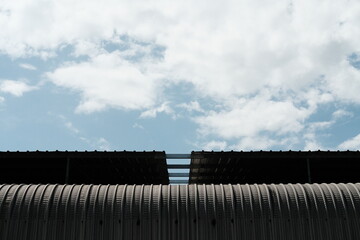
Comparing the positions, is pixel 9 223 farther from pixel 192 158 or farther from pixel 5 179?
pixel 5 179

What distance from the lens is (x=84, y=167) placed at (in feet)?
78.5

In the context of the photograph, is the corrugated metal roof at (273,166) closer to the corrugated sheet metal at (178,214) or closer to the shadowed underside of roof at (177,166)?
the shadowed underside of roof at (177,166)

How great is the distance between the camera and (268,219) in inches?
577

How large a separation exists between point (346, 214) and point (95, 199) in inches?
358

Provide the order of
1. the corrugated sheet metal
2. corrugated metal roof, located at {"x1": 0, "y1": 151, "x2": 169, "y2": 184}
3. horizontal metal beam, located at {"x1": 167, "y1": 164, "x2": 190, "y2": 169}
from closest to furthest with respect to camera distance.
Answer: the corrugated sheet metal < corrugated metal roof, located at {"x1": 0, "y1": 151, "x2": 169, "y2": 184} < horizontal metal beam, located at {"x1": 167, "y1": 164, "x2": 190, "y2": 169}

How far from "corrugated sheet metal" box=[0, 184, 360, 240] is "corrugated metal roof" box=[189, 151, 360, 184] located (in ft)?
16.0

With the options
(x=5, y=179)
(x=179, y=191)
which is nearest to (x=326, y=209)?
(x=179, y=191)

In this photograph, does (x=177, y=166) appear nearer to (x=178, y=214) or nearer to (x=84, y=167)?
(x=84, y=167)

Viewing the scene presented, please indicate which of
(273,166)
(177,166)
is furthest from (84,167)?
(273,166)

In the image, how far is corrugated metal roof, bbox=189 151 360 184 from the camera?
814 inches

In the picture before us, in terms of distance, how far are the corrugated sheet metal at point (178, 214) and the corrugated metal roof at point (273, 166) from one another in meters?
4.89

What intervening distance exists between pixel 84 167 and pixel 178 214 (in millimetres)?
10766

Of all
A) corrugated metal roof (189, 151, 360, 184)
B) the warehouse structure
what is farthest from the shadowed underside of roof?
the warehouse structure

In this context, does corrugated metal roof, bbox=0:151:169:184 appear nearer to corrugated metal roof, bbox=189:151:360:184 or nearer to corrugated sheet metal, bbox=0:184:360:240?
corrugated metal roof, bbox=189:151:360:184
